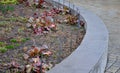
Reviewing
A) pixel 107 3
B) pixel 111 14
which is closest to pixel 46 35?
pixel 111 14

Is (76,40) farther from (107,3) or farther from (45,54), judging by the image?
(107,3)

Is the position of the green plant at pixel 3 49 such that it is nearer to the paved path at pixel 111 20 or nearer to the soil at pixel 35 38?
the soil at pixel 35 38

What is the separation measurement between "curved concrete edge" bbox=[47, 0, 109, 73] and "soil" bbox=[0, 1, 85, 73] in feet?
0.62

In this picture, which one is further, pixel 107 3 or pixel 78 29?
pixel 107 3

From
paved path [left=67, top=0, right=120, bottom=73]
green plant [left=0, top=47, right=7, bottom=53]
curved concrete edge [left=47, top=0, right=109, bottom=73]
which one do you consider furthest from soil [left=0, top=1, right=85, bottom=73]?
paved path [left=67, top=0, right=120, bottom=73]

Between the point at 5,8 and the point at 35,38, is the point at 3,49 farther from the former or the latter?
the point at 5,8

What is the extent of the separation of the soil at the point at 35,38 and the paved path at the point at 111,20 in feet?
1.83

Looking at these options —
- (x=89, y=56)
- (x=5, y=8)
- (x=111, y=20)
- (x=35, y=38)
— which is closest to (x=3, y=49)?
(x=35, y=38)

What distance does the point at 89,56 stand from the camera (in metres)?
4.03

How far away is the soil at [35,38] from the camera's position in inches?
162

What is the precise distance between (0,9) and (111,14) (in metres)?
3.30

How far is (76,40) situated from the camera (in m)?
4.96

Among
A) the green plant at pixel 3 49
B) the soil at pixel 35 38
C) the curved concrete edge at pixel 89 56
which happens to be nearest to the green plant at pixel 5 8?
the soil at pixel 35 38

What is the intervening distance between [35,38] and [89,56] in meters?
1.10
